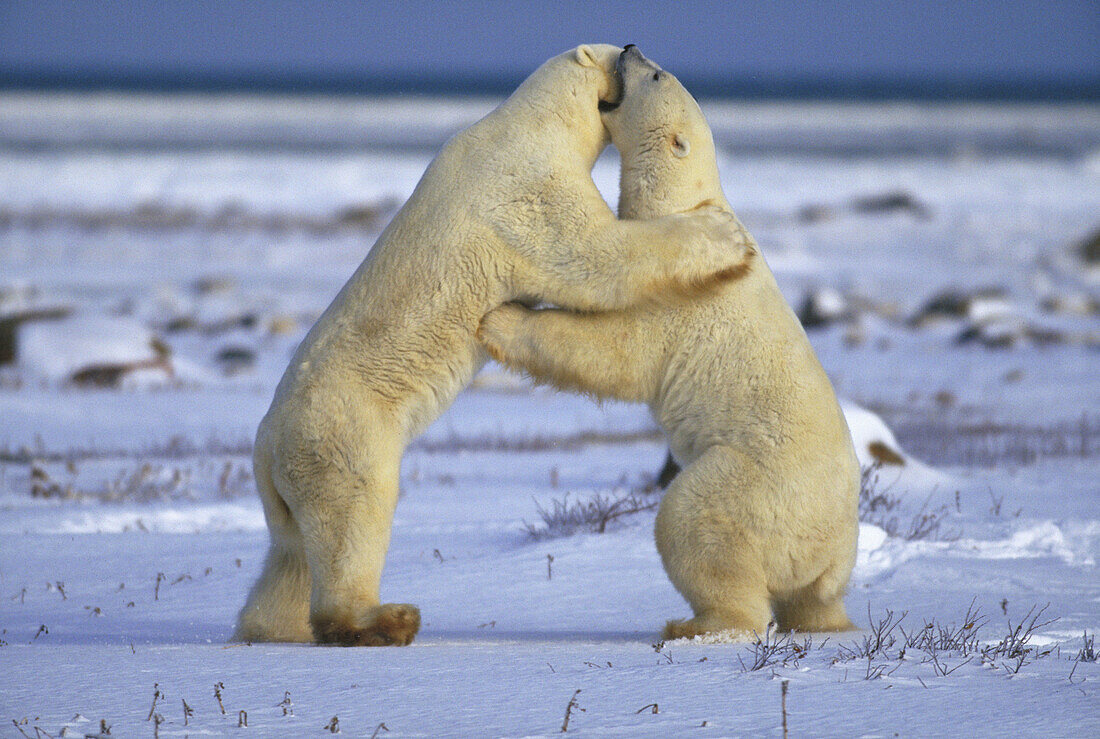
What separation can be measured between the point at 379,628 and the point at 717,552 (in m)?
1.26

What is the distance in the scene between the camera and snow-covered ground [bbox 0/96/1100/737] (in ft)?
11.8

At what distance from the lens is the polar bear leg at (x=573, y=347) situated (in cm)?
474

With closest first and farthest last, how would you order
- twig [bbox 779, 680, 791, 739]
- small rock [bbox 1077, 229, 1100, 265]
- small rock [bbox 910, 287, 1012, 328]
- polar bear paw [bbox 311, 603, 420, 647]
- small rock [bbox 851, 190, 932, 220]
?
1. twig [bbox 779, 680, 791, 739]
2. polar bear paw [bbox 311, 603, 420, 647]
3. small rock [bbox 910, 287, 1012, 328]
4. small rock [bbox 1077, 229, 1100, 265]
5. small rock [bbox 851, 190, 932, 220]

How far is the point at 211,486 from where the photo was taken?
9.01m

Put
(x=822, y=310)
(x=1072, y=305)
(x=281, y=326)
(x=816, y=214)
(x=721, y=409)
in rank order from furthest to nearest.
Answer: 1. (x=816, y=214)
2. (x=1072, y=305)
3. (x=822, y=310)
4. (x=281, y=326)
5. (x=721, y=409)

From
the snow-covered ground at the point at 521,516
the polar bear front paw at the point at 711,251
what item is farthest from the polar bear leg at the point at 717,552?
the polar bear front paw at the point at 711,251

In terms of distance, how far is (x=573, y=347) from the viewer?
4.73m

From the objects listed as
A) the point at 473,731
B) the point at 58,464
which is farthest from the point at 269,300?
the point at 473,731

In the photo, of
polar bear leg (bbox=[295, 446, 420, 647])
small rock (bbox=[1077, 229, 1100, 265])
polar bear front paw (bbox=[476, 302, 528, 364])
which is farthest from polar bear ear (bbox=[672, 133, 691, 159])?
small rock (bbox=[1077, 229, 1100, 265])

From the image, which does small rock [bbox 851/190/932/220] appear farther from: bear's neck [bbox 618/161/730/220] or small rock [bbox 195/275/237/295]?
bear's neck [bbox 618/161/730/220]

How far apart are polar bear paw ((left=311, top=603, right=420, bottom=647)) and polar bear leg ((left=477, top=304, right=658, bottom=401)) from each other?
1004mm

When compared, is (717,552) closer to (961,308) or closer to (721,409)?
(721,409)

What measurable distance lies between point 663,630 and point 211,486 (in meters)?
5.17

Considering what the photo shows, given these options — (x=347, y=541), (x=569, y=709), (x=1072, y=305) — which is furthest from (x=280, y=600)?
(x=1072, y=305)
